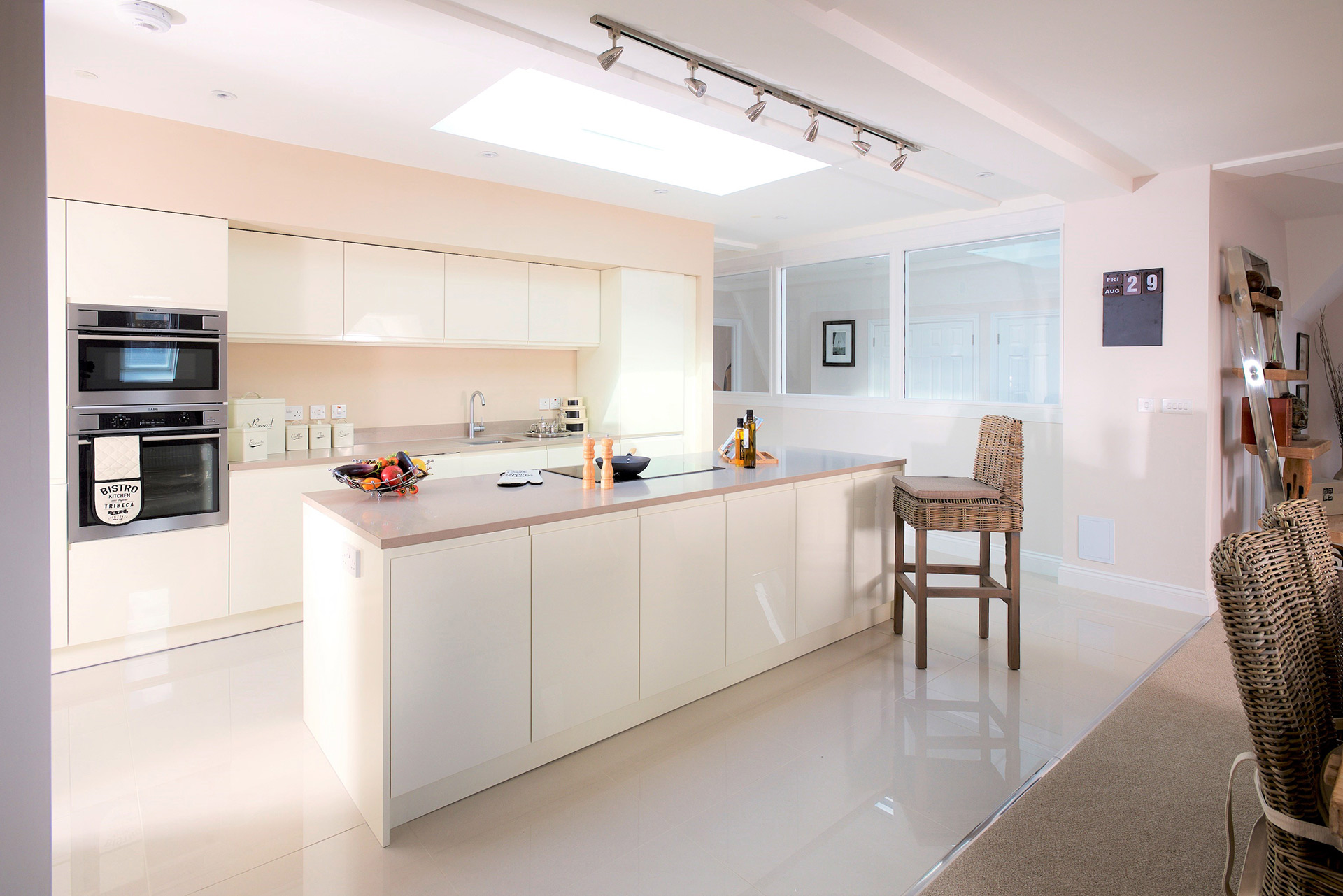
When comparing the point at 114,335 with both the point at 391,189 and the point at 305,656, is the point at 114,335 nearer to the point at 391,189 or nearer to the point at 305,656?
the point at 391,189

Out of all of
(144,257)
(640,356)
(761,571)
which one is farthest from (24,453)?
(640,356)

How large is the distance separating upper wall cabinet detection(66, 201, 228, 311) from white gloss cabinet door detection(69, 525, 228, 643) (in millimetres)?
1115

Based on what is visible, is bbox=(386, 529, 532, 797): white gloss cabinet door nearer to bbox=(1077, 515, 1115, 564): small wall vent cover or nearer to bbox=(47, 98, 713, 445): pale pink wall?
bbox=(47, 98, 713, 445): pale pink wall

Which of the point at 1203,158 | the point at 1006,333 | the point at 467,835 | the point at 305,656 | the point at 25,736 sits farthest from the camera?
the point at 1006,333

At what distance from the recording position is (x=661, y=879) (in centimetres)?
194

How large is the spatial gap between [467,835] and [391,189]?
11.2 feet

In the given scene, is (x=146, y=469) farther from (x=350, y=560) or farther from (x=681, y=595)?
(x=681, y=595)

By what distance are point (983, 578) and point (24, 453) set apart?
3.52 m

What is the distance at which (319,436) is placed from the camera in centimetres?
436

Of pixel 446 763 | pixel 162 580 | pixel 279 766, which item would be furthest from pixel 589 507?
pixel 162 580

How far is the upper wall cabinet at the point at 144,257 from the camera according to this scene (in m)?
3.25

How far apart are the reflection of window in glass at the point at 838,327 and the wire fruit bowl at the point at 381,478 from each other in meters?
4.33

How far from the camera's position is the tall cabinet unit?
5375mm

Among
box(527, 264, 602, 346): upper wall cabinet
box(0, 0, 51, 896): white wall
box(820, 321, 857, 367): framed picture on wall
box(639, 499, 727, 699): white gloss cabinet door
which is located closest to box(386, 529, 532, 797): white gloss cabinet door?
box(639, 499, 727, 699): white gloss cabinet door
